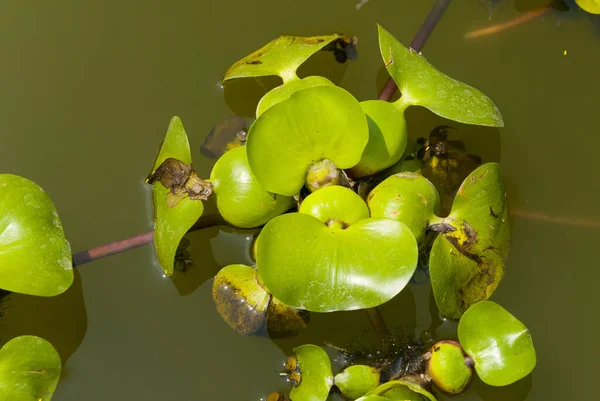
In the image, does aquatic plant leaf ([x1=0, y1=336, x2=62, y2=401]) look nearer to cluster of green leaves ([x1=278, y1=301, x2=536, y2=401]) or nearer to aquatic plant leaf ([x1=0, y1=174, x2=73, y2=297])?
aquatic plant leaf ([x1=0, y1=174, x2=73, y2=297])

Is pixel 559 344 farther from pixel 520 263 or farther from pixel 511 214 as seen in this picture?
Result: pixel 511 214

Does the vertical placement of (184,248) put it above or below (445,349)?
above

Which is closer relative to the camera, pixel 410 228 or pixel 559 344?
pixel 410 228

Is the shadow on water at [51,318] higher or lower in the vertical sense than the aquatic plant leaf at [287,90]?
lower

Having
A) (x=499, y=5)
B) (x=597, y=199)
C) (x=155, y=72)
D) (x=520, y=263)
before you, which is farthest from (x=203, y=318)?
(x=499, y=5)

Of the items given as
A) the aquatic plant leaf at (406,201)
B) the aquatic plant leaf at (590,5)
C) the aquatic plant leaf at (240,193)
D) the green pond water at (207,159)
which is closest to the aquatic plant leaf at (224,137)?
the green pond water at (207,159)

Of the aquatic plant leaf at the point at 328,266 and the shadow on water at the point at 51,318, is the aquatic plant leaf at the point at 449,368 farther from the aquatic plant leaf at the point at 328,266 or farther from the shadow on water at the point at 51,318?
the shadow on water at the point at 51,318

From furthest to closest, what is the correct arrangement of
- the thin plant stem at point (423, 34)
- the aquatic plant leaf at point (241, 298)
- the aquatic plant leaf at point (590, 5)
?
1. the aquatic plant leaf at point (590, 5)
2. the thin plant stem at point (423, 34)
3. the aquatic plant leaf at point (241, 298)
